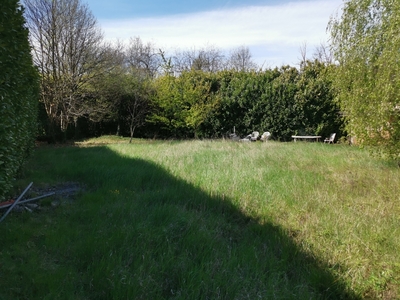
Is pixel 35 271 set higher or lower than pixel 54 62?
lower

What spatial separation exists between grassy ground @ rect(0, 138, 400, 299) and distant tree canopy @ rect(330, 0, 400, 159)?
3.74ft

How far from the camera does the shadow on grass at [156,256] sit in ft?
8.52

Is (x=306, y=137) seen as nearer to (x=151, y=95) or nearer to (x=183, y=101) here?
(x=183, y=101)

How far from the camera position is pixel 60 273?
105 inches

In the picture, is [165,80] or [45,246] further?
[165,80]

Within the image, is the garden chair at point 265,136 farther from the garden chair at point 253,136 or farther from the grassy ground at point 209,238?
the grassy ground at point 209,238

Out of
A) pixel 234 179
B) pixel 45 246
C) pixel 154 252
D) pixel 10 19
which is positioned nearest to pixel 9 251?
pixel 45 246

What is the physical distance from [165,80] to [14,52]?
14.2 m

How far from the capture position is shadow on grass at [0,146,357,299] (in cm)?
260

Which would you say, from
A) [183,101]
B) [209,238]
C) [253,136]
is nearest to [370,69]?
[209,238]

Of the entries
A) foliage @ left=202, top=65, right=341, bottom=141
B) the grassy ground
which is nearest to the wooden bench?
foliage @ left=202, top=65, right=341, bottom=141

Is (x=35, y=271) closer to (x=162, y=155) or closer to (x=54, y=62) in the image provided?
(x=162, y=155)

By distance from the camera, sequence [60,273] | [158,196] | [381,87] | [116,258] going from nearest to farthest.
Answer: [60,273] → [116,258] → [158,196] → [381,87]

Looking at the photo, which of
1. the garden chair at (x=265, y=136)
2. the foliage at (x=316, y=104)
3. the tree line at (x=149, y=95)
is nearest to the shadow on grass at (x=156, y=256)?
the tree line at (x=149, y=95)
